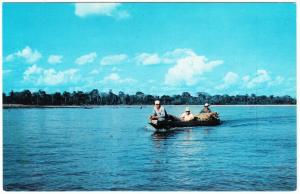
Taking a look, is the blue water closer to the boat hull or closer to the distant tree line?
the boat hull

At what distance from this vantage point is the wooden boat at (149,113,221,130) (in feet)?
35.4

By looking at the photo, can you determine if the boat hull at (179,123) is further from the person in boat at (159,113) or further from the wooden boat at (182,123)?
the person in boat at (159,113)

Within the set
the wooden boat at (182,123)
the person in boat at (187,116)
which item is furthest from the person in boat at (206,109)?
the wooden boat at (182,123)

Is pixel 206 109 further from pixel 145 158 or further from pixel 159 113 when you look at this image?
pixel 145 158

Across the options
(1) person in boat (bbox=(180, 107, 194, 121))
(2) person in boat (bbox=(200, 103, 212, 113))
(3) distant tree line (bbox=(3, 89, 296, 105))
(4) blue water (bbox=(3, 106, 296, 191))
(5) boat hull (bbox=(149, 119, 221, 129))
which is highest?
(3) distant tree line (bbox=(3, 89, 296, 105))

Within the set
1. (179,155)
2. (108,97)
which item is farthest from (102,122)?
(179,155)

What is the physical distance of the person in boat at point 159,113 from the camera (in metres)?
9.70

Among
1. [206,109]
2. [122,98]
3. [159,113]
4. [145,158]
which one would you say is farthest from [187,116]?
[145,158]

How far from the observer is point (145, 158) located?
846cm

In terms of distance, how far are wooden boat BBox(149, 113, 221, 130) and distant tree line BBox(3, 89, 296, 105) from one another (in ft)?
4.87

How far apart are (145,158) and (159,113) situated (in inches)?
74.0

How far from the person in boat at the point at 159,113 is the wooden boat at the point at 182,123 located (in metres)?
0.18

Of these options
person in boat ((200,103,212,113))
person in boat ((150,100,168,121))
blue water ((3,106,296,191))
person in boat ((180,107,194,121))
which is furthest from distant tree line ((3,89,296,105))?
person in boat ((180,107,194,121))

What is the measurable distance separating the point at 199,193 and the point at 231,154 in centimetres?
137
